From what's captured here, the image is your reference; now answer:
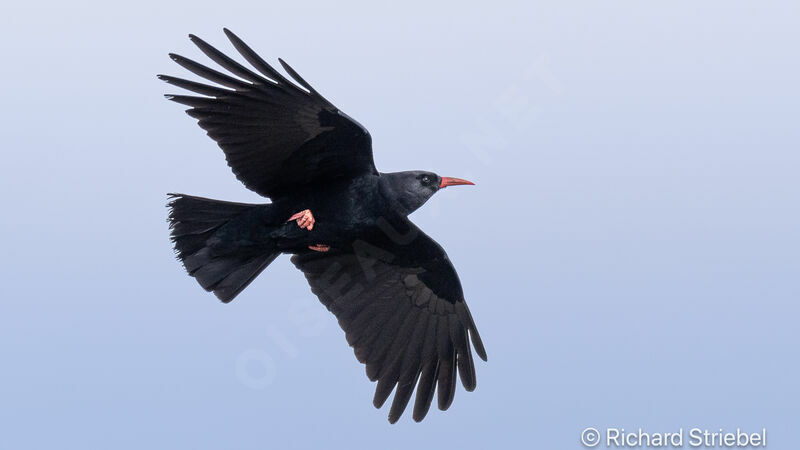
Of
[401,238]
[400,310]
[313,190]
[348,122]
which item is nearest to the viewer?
[348,122]

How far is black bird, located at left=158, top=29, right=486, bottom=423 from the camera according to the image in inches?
250

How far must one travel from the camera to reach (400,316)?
7.74 meters

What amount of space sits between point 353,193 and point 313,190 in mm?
262

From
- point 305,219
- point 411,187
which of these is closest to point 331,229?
point 305,219

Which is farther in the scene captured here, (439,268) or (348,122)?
(439,268)

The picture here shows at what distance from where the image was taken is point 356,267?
7660 millimetres

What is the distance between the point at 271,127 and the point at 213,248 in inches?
37.9

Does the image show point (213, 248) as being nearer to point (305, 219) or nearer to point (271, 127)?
point (305, 219)

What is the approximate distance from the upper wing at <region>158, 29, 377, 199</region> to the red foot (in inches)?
7.0

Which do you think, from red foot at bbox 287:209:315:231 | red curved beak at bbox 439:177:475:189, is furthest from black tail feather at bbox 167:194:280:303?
red curved beak at bbox 439:177:475:189

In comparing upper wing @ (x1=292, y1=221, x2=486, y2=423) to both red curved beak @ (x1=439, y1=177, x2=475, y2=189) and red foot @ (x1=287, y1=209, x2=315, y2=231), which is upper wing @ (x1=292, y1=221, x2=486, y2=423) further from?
red foot @ (x1=287, y1=209, x2=315, y2=231)

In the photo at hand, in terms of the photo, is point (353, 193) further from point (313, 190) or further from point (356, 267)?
point (356, 267)

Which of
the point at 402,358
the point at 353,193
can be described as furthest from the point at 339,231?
the point at 402,358

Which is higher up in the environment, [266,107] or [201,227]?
[266,107]
